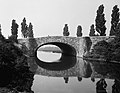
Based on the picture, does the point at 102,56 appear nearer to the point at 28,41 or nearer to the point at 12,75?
the point at 28,41

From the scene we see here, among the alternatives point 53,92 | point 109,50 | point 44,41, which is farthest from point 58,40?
point 53,92

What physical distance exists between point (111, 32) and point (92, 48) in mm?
6167

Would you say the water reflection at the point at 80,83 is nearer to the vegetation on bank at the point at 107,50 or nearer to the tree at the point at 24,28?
the vegetation on bank at the point at 107,50

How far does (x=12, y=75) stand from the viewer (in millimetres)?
19234

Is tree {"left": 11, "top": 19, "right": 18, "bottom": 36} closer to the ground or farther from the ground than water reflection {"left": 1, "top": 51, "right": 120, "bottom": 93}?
farther from the ground

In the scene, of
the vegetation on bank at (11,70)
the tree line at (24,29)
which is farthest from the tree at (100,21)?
the vegetation on bank at (11,70)

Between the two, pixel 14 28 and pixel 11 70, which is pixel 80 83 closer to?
pixel 11 70

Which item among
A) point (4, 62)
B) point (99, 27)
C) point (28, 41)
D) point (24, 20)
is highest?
point (24, 20)

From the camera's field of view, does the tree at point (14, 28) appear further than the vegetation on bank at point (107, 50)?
Yes

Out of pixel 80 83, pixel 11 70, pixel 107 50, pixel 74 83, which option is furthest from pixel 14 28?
A: pixel 80 83

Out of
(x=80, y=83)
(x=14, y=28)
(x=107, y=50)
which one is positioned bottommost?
(x=80, y=83)

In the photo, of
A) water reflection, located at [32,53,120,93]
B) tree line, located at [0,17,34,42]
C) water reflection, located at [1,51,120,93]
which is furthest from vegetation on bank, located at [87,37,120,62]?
tree line, located at [0,17,34,42]

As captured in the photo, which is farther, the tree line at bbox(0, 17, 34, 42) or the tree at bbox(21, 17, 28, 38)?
the tree at bbox(21, 17, 28, 38)

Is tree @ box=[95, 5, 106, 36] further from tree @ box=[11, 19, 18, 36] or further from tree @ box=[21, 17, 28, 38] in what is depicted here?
tree @ box=[21, 17, 28, 38]
